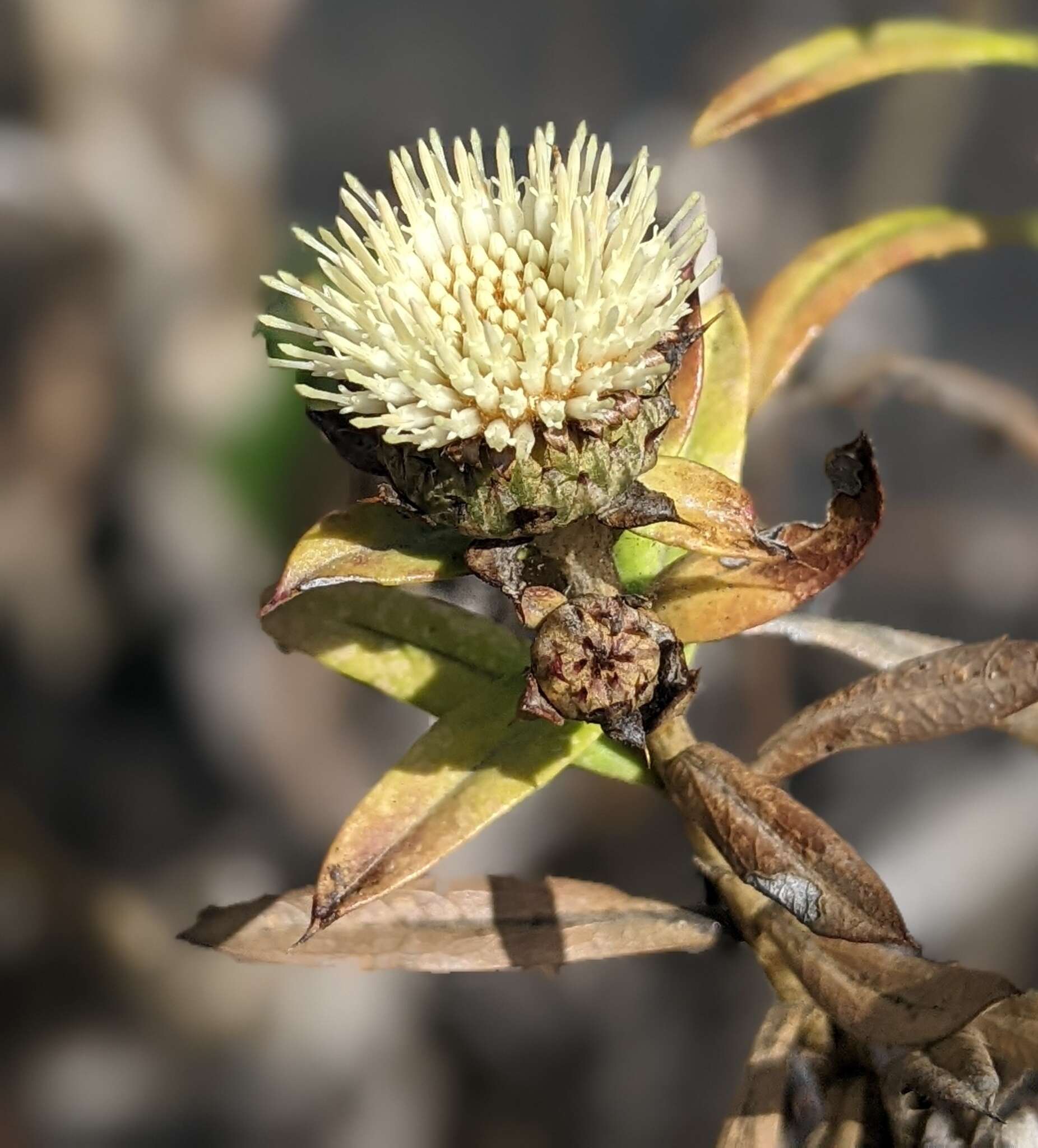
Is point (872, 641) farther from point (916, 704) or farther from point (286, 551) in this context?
point (286, 551)

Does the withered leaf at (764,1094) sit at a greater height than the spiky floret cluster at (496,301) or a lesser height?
lesser

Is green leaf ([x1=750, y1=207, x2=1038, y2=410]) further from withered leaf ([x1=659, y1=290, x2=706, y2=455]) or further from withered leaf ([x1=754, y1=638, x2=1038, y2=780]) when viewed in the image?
withered leaf ([x1=754, y1=638, x2=1038, y2=780])

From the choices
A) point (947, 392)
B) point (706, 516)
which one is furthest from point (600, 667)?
point (947, 392)

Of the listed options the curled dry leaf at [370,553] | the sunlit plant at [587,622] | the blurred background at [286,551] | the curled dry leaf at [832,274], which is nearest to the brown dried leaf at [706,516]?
the sunlit plant at [587,622]

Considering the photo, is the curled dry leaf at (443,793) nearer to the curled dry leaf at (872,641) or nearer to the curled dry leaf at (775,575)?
the curled dry leaf at (775,575)

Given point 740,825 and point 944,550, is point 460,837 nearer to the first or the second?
point 740,825

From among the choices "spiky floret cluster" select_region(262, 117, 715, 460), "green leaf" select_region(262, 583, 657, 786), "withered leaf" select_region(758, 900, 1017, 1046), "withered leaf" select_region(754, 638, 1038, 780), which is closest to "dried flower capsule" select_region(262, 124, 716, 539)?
"spiky floret cluster" select_region(262, 117, 715, 460)
